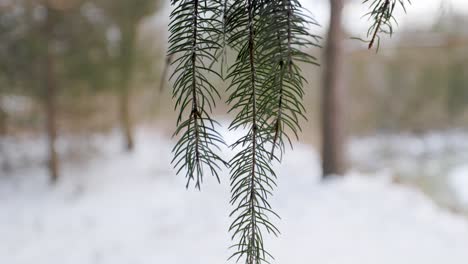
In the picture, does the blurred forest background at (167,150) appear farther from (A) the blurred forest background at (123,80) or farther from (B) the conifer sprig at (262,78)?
(B) the conifer sprig at (262,78)

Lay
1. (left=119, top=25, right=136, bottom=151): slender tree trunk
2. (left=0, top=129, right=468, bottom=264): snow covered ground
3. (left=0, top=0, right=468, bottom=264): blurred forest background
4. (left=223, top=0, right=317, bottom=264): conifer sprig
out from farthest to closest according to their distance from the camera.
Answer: (left=119, top=25, right=136, bottom=151): slender tree trunk → (left=0, top=0, right=468, bottom=264): blurred forest background → (left=0, top=129, right=468, bottom=264): snow covered ground → (left=223, top=0, right=317, bottom=264): conifer sprig

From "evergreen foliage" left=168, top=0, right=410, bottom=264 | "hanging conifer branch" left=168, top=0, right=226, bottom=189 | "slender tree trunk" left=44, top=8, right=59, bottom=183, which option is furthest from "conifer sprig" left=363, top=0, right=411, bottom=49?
"slender tree trunk" left=44, top=8, right=59, bottom=183

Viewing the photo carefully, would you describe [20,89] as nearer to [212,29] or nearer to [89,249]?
[89,249]

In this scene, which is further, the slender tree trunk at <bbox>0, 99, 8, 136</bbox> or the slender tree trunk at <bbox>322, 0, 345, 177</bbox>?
the slender tree trunk at <bbox>0, 99, 8, 136</bbox>

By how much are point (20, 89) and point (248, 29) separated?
2.55m

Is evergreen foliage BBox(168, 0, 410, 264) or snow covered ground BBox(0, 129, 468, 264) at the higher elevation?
evergreen foliage BBox(168, 0, 410, 264)

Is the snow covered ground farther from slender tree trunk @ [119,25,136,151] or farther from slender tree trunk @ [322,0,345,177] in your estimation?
slender tree trunk @ [119,25,136,151]

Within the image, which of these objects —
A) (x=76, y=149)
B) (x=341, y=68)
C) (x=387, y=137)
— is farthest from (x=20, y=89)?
(x=387, y=137)

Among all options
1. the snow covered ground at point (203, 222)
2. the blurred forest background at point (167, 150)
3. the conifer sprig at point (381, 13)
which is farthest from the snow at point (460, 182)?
the conifer sprig at point (381, 13)

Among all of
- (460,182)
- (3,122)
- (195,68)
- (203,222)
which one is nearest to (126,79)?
(3,122)

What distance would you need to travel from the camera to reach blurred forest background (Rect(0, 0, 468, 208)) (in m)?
2.39

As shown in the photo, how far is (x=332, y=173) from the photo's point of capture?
2.08 metres

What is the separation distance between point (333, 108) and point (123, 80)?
180 cm

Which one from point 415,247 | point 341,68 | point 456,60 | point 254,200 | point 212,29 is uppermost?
point 456,60
